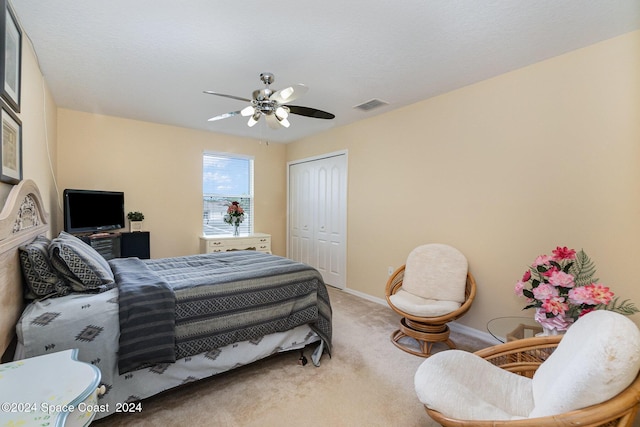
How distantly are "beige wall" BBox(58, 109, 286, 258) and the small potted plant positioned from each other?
0.16 metres

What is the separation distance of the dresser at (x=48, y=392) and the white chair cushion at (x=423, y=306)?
2.25 m

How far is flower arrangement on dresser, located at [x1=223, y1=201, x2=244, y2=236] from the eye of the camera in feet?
16.0

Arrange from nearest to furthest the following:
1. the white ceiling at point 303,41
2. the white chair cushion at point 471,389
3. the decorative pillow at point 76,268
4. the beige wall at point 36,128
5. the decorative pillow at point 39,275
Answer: the white chair cushion at point 471,389, the decorative pillow at point 39,275, the decorative pillow at point 76,268, the white ceiling at point 303,41, the beige wall at point 36,128

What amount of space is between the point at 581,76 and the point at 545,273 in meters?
1.58

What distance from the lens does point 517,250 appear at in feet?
8.68

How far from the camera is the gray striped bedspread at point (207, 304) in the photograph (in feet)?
5.74

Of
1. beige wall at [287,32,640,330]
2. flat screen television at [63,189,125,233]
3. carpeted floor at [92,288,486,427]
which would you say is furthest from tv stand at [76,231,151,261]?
beige wall at [287,32,640,330]

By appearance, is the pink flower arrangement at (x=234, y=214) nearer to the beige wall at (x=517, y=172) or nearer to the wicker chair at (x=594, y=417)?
the beige wall at (x=517, y=172)

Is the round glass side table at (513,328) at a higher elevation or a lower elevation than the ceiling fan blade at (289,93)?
lower

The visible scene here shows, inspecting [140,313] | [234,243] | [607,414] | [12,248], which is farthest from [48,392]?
[234,243]

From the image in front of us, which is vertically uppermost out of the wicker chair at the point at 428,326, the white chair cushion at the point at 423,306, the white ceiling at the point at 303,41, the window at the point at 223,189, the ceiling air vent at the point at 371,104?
the white ceiling at the point at 303,41

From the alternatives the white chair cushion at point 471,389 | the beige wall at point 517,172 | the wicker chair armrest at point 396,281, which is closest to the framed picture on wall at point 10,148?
the white chair cushion at point 471,389

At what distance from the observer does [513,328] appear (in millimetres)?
2207

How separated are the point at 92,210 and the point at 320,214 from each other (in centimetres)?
312
